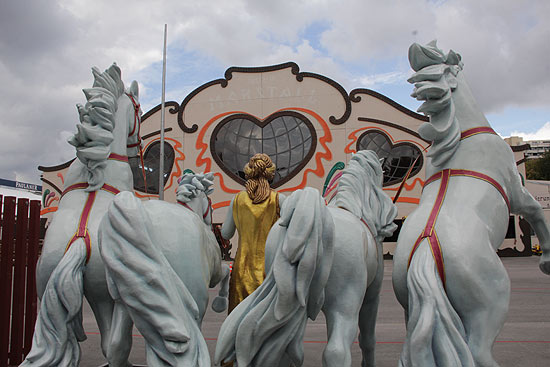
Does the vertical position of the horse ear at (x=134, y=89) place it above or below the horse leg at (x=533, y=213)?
above

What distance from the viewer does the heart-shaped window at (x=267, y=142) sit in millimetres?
15672

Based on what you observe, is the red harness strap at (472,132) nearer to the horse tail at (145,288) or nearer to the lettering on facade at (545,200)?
the horse tail at (145,288)

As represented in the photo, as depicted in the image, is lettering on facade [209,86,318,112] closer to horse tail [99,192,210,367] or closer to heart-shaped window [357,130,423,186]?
heart-shaped window [357,130,423,186]

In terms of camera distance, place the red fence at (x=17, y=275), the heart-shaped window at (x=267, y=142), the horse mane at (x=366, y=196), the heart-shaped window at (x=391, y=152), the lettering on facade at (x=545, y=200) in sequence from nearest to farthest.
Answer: the horse mane at (x=366, y=196) < the red fence at (x=17, y=275) < the heart-shaped window at (x=391, y=152) < the heart-shaped window at (x=267, y=142) < the lettering on facade at (x=545, y=200)

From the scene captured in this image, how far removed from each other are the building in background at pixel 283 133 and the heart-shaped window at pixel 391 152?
0.12 feet

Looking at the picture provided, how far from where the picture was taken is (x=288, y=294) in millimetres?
2213

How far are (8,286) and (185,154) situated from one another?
492 inches

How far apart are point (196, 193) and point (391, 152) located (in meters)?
12.6

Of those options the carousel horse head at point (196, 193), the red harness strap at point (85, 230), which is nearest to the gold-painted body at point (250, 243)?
the carousel horse head at point (196, 193)

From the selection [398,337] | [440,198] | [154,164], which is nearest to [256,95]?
[154,164]

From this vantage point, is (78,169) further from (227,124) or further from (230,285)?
(227,124)

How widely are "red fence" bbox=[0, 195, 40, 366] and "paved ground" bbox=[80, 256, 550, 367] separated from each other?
2.11 feet

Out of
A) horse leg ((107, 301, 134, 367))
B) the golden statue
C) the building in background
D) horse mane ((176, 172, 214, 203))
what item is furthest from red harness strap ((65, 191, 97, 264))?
the building in background

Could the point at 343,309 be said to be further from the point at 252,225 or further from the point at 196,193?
the point at 196,193
